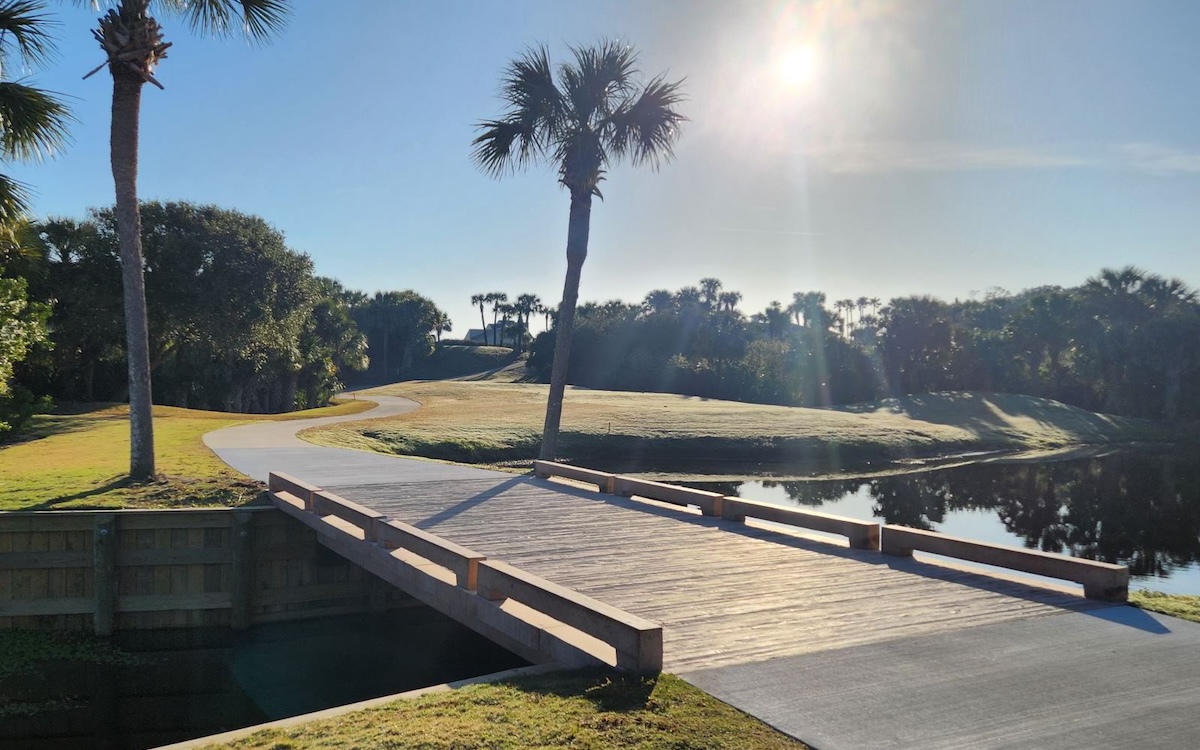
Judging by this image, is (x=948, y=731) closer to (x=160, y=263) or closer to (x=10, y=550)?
(x=10, y=550)

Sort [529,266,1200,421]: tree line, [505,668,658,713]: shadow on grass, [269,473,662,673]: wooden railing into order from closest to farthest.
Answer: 1. [505,668,658,713]: shadow on grass
2. [269,473,662,673]: wooden railing
3. [529,266,1200,421]: tree line

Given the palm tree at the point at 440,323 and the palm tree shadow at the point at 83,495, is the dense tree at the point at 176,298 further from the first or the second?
the palm tree at the point at 440,323

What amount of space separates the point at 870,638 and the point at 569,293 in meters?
15.0

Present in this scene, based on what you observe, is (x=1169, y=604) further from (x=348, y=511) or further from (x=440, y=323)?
(x=440, y=323)

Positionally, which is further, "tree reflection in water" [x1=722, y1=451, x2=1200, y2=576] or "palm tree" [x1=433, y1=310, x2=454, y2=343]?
"palm tree" [x1=433, y1=310, x2=454, y2=343]

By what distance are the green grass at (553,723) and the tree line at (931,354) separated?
63569mm

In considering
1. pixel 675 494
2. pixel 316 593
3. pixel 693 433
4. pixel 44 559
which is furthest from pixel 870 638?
pixel 693 433

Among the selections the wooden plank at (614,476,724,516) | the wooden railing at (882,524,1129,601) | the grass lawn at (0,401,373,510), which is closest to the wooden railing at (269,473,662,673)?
the grass lawn at (0,401,373,510)

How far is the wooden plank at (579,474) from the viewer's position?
14805 millimetres

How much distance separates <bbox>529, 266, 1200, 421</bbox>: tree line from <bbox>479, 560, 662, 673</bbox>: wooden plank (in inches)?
2453

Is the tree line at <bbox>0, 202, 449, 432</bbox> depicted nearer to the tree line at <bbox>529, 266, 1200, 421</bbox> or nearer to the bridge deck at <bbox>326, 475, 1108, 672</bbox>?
the bridge deck at <bbox>326, 475, 1108, 672</bbox>

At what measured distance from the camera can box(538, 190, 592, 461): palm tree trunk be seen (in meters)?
20.1

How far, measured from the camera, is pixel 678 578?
8398mm

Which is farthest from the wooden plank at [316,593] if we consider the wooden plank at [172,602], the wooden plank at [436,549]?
the wooden plank at [436,549]
